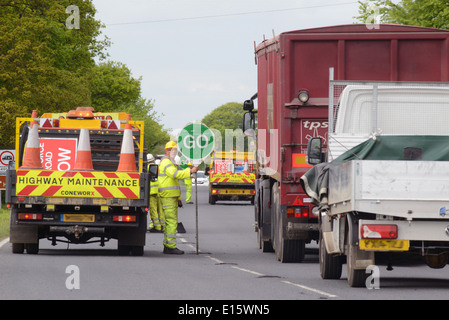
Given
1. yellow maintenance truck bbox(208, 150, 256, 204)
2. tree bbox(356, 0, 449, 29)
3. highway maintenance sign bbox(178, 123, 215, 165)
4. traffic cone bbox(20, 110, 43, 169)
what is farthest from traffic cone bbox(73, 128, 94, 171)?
yellow maintenance truck bbox(208, 150, 256, 204)

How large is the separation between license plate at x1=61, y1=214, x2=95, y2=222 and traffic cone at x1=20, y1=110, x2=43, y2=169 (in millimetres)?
1173

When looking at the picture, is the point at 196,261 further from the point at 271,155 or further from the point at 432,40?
the point at 432,40

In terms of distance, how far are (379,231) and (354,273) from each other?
85 centimetres

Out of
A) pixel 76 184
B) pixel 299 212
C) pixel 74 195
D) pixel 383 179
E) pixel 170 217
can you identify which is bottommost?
pixel 170 217

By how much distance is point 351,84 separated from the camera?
1514 cm

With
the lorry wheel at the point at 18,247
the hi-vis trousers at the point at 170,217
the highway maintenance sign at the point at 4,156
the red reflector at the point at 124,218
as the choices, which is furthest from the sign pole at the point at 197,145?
the highway maintenance sign at the point at 4,156

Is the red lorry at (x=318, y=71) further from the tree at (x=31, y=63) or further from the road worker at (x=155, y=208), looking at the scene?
the tree at (x=31, y=63)

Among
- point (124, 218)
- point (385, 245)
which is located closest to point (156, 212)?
point (124, 218)

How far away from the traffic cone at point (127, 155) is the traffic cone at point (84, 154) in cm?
52

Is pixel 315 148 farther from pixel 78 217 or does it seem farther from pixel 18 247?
pixel 18 247

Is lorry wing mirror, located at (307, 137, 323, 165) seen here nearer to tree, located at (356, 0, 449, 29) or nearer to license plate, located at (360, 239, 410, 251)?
license plate, located at (360, 239, 410, 251)

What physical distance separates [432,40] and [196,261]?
203 inches

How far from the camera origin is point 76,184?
728 inches
